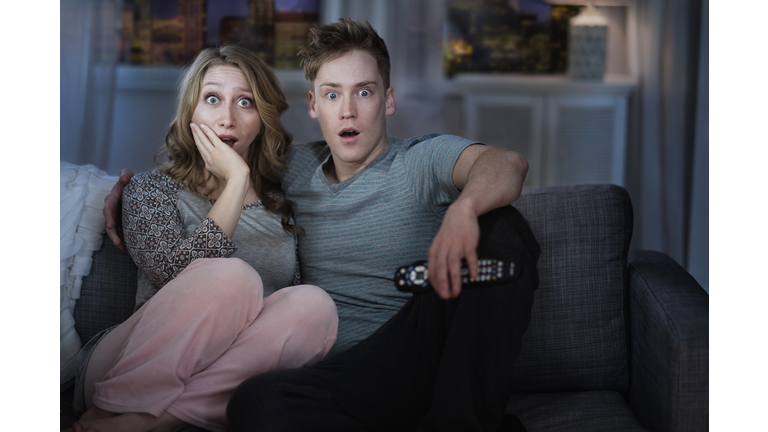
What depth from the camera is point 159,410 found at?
111 cm

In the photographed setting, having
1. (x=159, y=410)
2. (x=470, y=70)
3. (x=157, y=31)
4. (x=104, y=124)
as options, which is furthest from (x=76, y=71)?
(x=159, y=410)

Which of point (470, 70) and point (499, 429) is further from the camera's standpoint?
point (470, 70)

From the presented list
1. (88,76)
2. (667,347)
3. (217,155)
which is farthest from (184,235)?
(88,76)

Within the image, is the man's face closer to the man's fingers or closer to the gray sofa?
the gray sofa

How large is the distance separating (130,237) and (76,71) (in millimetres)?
2234

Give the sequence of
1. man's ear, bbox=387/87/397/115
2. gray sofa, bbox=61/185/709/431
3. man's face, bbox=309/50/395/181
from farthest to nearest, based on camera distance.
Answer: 1. man's ear, bbox=387/87/397/115
2. man's face, bbox=309/50/395/181
3. gray sofa, bbox=61/185/709/431

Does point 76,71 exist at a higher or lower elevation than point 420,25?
lower

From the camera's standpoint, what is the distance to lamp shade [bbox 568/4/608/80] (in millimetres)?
3445

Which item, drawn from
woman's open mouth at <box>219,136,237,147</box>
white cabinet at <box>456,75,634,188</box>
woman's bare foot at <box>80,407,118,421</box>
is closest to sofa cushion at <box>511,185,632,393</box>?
woman's open mouth at <box>219,136,237,147</box>

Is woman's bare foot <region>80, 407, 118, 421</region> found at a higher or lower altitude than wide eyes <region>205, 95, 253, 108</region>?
lower

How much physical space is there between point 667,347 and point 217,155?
1.03 m

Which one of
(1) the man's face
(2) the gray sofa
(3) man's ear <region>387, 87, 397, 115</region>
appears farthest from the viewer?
(3) man's ear <region>387, 87, 397, 115</region>

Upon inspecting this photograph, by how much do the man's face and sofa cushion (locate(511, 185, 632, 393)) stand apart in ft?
1.48

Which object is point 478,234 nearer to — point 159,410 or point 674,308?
point 674,308
